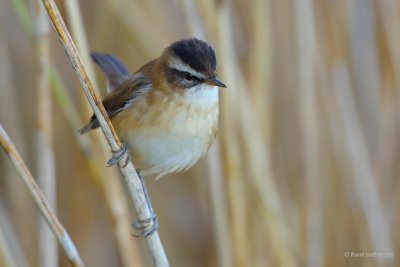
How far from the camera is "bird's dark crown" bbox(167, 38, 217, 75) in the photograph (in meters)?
2.12

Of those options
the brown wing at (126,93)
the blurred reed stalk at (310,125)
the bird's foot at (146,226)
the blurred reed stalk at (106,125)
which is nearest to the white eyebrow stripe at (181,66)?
the brown wing at (126,93)

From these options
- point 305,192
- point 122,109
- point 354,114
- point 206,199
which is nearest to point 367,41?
point 354,114

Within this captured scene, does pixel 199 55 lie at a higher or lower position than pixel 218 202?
higher

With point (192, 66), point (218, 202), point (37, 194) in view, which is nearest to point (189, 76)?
point (192, 66)

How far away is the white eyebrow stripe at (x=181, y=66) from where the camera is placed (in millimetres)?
2129

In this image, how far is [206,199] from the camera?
314 cm

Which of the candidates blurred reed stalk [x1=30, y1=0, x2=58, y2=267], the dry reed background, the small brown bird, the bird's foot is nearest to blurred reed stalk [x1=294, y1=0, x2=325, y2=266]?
the dry reed background

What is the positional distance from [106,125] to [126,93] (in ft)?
1.92

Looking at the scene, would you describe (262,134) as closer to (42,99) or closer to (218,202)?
(218,202)

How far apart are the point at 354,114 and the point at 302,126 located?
0.94 ft

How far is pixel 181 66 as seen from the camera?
7.19ft

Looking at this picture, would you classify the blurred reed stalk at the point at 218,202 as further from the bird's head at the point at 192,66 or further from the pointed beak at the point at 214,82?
the pointed beak at the point at 214,82

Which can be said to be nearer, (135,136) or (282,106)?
(135,136)

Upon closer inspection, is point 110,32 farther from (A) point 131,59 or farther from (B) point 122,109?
(B) point 122,109
